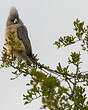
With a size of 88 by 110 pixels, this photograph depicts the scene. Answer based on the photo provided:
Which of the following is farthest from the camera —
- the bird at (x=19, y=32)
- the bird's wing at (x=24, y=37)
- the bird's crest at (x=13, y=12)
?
the bird's crest at (x=13, y=12)

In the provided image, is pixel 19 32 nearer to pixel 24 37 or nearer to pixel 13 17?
pixel 24 37

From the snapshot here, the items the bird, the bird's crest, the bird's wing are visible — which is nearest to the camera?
the bird

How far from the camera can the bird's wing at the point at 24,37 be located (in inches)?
319

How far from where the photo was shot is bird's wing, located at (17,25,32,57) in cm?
809

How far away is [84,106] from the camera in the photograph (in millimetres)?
4777

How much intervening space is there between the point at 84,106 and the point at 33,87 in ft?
2.44

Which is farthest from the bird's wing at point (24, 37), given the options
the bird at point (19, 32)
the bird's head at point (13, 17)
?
the bird's head at point (13, 17)

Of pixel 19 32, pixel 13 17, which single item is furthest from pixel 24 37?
pixel 13 17

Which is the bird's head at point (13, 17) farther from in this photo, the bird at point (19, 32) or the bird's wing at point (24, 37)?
the bird's wing at point (24, 37)

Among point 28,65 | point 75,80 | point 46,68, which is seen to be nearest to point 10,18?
point 28,65

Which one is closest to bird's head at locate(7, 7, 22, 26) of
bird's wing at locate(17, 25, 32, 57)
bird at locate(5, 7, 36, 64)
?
bird at locate(5, 7, 36, 64)

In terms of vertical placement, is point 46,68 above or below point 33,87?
above

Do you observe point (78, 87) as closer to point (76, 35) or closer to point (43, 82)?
point (43, 82)

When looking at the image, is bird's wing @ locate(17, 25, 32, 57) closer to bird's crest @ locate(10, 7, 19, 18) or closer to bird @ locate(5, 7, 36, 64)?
bird @ locate(5, 7, 36, 64)
